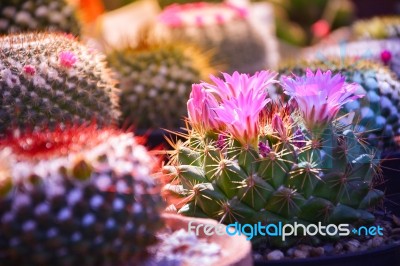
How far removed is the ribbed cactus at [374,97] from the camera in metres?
3.21

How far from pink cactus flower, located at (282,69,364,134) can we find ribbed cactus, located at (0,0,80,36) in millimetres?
1695

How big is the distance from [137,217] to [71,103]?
0.96 metres

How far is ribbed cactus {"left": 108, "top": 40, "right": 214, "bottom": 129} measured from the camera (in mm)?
4027

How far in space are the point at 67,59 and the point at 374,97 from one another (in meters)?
1.28

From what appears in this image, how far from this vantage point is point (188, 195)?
2342mm

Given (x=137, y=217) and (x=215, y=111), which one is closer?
(x=137, y=217)

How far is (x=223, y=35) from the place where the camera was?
5.48 metres

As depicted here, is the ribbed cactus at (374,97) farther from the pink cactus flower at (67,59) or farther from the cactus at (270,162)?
the pink cactus flower at (67,59)

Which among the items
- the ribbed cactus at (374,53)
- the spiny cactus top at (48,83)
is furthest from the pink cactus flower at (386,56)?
the spiny cactus top at (48,83)

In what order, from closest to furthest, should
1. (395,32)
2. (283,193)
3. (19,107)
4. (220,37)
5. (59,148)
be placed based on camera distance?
1. (59,148)
2. (283,193)
3. (19,107)
4. (395,32)
5. (220,37)

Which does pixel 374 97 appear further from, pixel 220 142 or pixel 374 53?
pixel 220 142

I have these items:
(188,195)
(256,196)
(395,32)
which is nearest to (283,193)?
(256,196)

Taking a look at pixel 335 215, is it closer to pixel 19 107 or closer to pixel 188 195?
pixel 188 195

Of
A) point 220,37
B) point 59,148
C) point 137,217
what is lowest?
point 220,37
